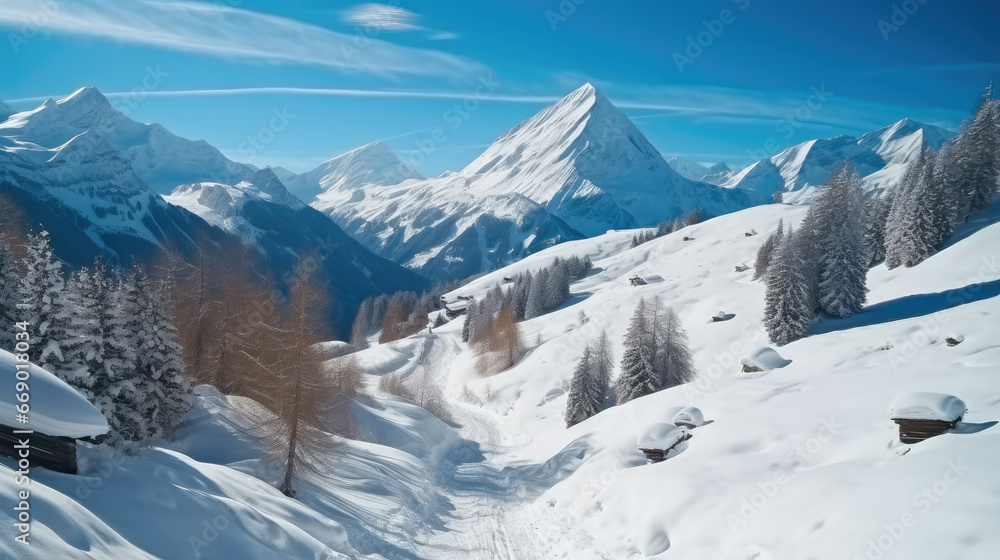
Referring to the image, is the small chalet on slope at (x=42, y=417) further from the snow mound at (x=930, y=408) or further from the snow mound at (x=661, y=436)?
the snow mound at (x=930, y=408)

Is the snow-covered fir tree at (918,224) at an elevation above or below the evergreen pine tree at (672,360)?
above

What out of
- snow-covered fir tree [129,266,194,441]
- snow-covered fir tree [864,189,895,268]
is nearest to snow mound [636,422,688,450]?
snow-covered fir tree [129,266,194,441]

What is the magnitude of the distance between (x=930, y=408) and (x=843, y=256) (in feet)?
91.5

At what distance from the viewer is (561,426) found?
40.8 m

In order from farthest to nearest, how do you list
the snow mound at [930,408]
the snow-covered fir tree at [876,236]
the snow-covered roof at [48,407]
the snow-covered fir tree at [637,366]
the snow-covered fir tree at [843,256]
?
the snow-covered fir tree at [876,236], the snow-covered fir tree at [637,366], the snow-covered fir tree at [843,256], the snow mound at [930,408], the snow-covered roof at [48,407]

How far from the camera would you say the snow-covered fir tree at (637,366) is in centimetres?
3672

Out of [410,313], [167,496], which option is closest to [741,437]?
[167,496]

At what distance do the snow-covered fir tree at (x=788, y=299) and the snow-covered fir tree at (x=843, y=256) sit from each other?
4.92ft

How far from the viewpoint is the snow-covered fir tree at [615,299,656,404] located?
1446 inches

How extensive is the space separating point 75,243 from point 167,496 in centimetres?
18274

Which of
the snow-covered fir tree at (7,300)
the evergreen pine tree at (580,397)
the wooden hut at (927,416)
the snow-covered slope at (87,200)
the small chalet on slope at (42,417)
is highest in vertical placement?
the snow-covered slope at (87,200)

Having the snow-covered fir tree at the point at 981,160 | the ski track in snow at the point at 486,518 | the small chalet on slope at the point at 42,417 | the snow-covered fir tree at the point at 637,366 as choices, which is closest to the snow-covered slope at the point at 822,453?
the ski track in snow at the point at 486,518

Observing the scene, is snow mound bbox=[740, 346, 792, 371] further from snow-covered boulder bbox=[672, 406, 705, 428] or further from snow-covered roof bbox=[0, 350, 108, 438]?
snow-covered roof bbox=[0, 350, 108, 438]

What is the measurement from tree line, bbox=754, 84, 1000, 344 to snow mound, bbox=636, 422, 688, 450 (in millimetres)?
20321
